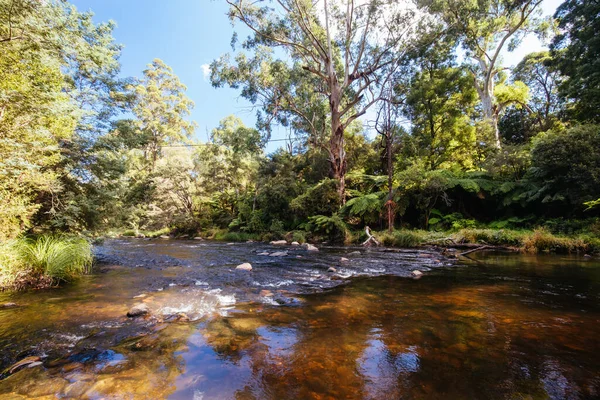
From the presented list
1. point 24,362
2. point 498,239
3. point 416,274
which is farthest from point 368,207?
point 24,362

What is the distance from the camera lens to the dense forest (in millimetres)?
5988

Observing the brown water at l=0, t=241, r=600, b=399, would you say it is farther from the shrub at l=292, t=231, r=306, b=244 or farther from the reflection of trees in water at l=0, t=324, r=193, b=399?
the shrub at l=292, t=231, r=306, b=244

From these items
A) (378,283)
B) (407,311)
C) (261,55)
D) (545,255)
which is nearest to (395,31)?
(261,55)

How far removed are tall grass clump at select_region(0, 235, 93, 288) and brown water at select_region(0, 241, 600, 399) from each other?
431mm

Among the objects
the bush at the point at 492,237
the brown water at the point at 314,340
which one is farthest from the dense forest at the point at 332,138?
the brown water at the point at 314,340

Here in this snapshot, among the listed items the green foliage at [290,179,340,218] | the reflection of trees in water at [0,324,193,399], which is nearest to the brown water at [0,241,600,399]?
the reflection of trees in water at [0,324,193,399]

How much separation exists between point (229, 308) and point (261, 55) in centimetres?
1892

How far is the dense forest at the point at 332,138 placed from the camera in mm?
5988

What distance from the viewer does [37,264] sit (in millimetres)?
5141

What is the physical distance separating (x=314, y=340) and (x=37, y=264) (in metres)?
5.70

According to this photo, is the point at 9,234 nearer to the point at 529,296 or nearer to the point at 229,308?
A: the point at 229,308

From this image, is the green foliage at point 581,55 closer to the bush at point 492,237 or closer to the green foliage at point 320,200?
the bush at point 492,237

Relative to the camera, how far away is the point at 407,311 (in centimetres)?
365

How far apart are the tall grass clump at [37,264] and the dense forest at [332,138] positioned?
0.66m
